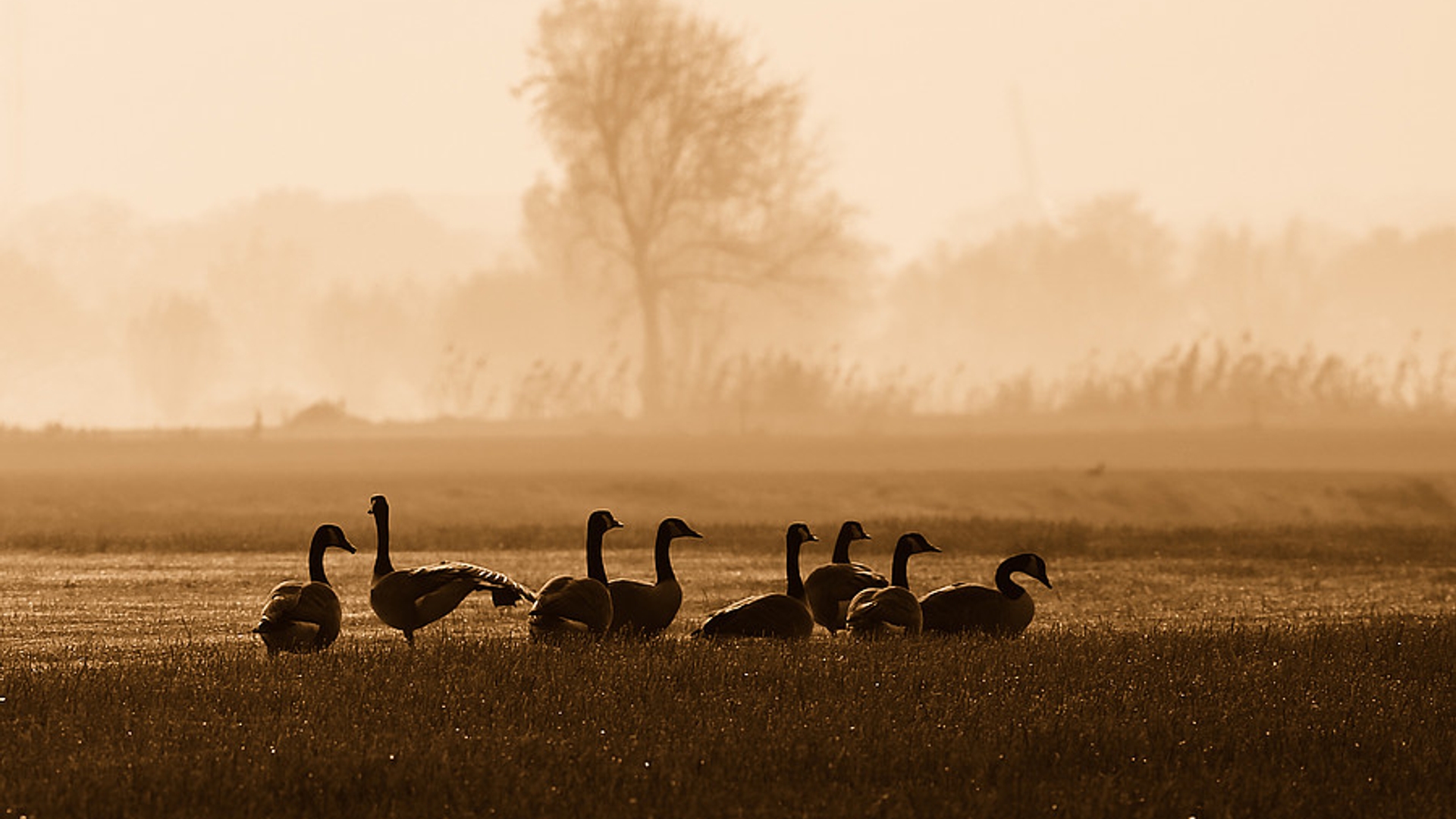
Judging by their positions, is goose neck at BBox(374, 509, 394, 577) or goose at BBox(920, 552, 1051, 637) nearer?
goose neck at BBox(374, 509, 394, 577)

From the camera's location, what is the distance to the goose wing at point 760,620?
16281 millimetres

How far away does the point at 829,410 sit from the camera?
214 feet

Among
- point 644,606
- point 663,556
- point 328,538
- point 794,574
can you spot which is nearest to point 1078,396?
point 794,574

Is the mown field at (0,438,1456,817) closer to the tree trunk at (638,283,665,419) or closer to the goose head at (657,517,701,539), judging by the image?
the goose head at (657,517,701,539)

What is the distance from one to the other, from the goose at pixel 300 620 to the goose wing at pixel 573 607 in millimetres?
1623

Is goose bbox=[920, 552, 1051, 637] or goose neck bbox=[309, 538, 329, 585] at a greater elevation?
goose neck bbox=[309, 538, 329, 585]

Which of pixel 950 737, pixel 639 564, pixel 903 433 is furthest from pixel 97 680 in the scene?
pixel 903 433

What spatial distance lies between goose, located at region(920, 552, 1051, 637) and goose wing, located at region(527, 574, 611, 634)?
115 inches

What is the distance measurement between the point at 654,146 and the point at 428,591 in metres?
53.8

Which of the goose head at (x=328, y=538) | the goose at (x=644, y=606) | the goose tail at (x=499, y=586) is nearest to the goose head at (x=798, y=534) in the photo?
the goose at (x=644, y=606)

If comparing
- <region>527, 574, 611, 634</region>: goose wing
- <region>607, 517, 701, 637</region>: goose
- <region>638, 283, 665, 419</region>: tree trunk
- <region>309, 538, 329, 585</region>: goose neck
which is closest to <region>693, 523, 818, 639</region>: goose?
<region>607, 517, 701, 637</region>: goose

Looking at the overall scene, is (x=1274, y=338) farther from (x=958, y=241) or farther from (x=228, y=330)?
(x=228, y=330)

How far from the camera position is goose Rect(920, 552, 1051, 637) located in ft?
55.6

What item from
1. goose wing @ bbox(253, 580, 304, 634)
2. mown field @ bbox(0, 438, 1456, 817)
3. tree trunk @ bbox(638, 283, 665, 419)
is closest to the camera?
mown field @ bbox(0, 438, 1456, 817)
